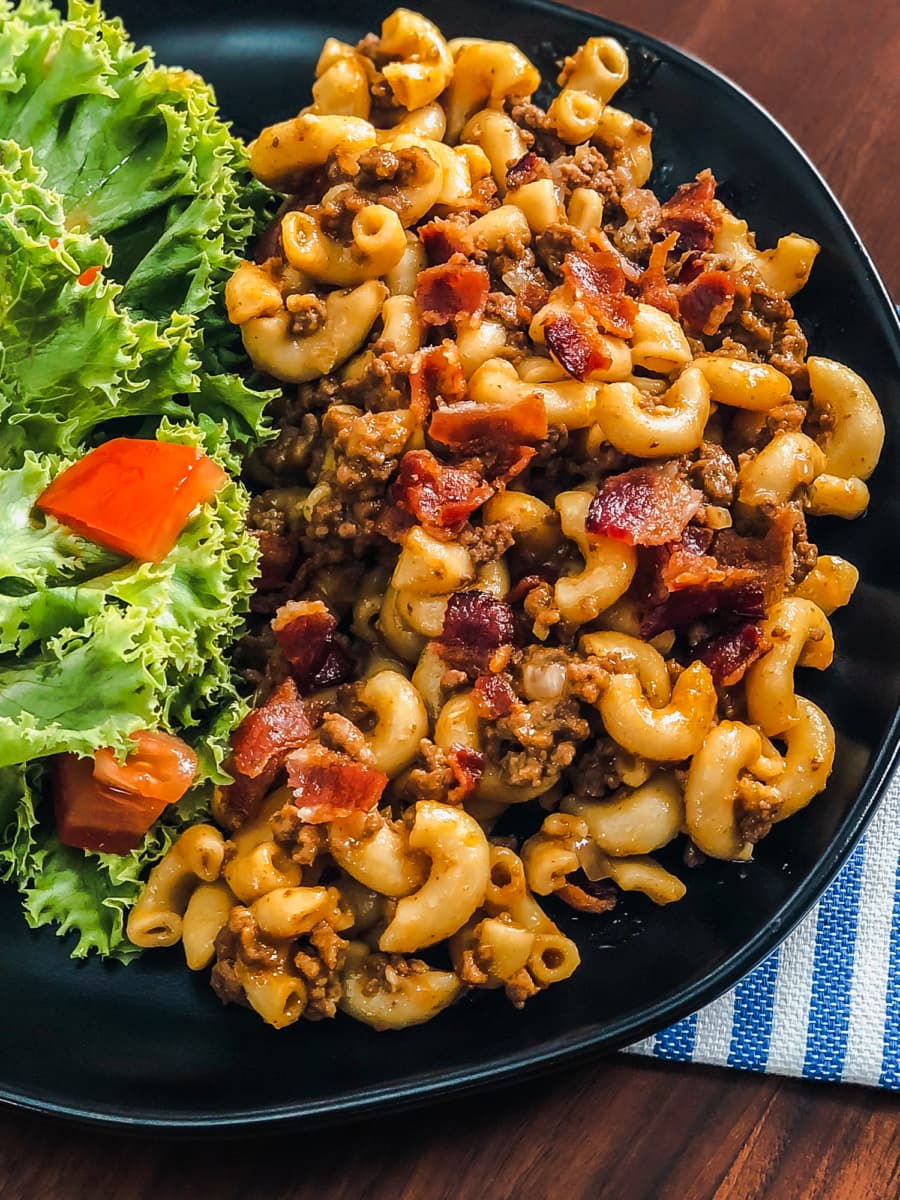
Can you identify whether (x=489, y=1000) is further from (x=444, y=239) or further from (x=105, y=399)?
(x=444, y=239)

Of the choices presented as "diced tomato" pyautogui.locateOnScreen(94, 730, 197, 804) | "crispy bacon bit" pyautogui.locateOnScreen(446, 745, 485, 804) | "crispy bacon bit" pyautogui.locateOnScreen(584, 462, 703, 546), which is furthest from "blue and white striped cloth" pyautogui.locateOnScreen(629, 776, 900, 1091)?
"diced tomato" pyautogui.locateOnScreen(94, 730, 197, 804)

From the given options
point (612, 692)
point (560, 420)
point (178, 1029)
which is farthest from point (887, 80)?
point (178, 1029)

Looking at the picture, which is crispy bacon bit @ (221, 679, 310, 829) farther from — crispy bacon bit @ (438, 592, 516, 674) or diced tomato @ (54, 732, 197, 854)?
crispy bacon bit @ (438, 592, 516, 674)

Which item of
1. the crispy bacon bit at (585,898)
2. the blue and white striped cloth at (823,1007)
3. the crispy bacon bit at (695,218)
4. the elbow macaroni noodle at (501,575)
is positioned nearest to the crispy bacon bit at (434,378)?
the elbow macaroni noodle at (501,575)

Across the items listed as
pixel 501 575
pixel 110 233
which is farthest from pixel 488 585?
pixel 110 233

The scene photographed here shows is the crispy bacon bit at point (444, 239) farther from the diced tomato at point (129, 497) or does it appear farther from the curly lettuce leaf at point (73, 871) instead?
the curly lettuce leaf at point (73, 871)

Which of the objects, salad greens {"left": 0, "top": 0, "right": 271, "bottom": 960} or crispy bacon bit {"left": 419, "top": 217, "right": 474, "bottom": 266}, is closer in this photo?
salad greens {"left": 0, "top": 0, "right": 271, "bottom": 960}
